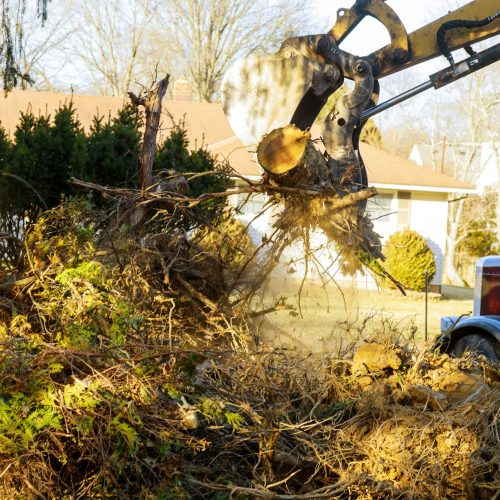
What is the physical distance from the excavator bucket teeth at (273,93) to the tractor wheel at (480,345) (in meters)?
2.77

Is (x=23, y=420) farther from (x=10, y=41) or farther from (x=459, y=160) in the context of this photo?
(x=459, y=160)

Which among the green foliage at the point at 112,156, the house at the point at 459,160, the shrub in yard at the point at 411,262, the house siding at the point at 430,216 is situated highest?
the house at the point at 459,160

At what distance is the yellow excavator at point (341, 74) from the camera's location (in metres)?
6.39

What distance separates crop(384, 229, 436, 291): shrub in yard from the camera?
2386cm

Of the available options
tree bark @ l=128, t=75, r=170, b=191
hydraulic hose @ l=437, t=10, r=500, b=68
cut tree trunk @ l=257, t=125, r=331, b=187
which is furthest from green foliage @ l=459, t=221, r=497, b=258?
cut tree trunk @ l=257, t=125, r=331, b=187

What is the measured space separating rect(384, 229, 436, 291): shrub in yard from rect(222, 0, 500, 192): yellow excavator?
54.5ft

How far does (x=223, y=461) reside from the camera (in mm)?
4930

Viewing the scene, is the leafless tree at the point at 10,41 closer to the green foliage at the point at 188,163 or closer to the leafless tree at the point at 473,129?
the green foliage at the point at 188,163

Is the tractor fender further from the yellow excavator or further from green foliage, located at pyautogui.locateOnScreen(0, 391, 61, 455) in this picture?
green foliage, located at pyautogui.locateOnScreen(0, 391, 61, 455)

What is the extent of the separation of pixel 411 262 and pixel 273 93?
18235mm

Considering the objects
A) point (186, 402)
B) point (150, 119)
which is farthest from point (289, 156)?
point (150, 119)

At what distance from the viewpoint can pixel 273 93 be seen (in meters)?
6.43

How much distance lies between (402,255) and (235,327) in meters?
18.3

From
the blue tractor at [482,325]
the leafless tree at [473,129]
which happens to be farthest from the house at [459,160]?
the blue tractor at [482,325]
